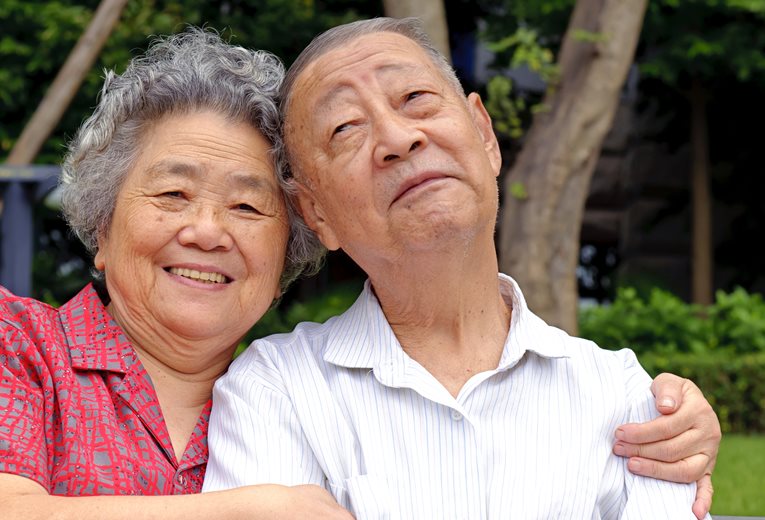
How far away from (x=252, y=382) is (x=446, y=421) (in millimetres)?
424

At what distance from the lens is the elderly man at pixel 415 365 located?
217 centimetres

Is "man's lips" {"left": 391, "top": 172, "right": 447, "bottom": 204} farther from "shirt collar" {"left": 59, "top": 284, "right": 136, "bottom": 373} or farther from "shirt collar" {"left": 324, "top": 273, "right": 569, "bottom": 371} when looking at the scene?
"shirt collar" {"left": 59, "top": 284, "right": 136, "bottom": 373}

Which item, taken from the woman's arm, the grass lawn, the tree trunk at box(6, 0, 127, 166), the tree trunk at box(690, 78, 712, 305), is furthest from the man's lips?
the tree trunk at box(690, 78, 712, 305)

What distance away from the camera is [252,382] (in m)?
2.26

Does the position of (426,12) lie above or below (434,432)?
above

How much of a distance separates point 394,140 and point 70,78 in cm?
493

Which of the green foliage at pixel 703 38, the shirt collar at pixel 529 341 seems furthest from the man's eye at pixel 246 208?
the green foliage at pixel 703 38

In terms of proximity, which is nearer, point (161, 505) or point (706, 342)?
point (161, 505)

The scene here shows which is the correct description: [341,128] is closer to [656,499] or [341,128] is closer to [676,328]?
[656,499]

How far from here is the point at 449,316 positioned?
7.82ft

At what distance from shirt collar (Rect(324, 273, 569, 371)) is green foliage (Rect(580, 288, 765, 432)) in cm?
483

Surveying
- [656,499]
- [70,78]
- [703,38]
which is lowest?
[656,499]

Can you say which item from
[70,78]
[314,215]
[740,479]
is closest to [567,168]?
[740,479]

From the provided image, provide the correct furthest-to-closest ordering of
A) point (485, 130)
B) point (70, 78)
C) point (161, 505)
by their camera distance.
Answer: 1. point (70, 78)
2. point (485, 130)
3. point (161, 505)
